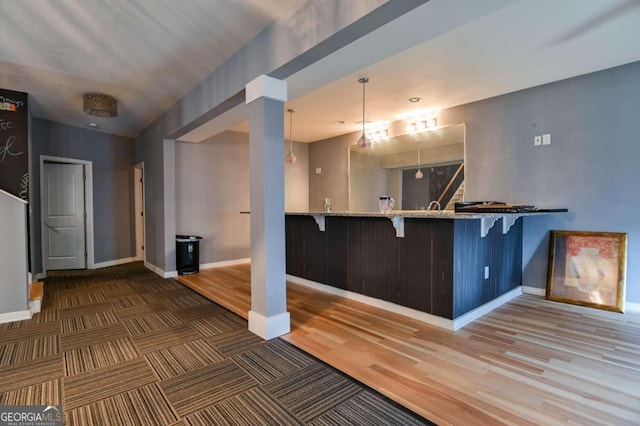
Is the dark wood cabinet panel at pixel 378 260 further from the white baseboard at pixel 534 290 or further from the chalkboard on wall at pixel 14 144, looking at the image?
the chalkboard on wall at pixel 14 144

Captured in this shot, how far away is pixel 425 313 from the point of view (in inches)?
118

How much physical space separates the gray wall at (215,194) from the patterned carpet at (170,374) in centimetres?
235

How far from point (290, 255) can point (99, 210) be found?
4007 millimetres

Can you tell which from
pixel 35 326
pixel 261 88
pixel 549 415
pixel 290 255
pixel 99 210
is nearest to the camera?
pixel 549 415

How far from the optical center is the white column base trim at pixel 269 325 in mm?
2674

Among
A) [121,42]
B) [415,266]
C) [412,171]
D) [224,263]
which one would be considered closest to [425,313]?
[415,266]

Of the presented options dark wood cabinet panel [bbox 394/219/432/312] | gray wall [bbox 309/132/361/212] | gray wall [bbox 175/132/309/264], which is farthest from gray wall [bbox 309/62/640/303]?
gray wall [bbox 175/132/309/264]

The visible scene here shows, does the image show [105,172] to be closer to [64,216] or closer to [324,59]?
[64,216]

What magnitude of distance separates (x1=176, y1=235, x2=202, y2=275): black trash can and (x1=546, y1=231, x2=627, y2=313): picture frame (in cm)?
505

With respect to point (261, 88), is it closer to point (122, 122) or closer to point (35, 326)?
point (35, 326)

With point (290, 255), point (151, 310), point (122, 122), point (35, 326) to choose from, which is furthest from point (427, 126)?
point (35, 326)

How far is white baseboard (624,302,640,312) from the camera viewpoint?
10.6 ft

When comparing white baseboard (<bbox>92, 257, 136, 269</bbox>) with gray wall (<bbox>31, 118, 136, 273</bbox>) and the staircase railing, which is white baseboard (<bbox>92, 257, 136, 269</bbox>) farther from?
the staircase railing

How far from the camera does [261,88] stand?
2668mm
